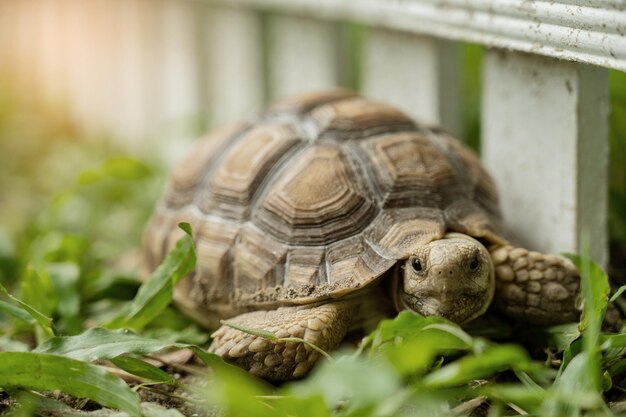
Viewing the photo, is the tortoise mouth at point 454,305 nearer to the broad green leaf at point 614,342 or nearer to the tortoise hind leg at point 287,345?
the tortoise hind leg at point 287,345

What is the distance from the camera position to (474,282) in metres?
1.92

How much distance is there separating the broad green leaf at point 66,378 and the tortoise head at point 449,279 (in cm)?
69

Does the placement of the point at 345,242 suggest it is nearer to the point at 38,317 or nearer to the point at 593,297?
the point at 593,297

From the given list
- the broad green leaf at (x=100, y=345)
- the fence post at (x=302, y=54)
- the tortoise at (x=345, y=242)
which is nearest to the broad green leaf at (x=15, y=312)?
the broad green leaf at (x=100, y=345)

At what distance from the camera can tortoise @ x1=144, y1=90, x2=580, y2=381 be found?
195 cm

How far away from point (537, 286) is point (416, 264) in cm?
33

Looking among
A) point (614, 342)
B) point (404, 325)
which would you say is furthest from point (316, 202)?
point (614, 342)

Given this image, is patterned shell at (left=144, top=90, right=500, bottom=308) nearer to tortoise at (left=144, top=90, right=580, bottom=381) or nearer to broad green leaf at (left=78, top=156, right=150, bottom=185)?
tortoise at (left=144, top=90, right=580, bottom=381)

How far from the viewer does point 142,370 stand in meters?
1.89

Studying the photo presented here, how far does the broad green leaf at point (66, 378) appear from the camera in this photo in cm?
168

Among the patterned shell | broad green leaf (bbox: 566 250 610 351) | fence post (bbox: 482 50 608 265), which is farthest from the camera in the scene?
fence post (bbox: 482 50 608 265)

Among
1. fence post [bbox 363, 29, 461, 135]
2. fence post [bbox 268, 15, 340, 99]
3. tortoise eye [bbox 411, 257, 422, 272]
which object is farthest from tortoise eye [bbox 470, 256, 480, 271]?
fence post [bbox 268, 15, 340, 99]

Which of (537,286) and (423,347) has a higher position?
(423,347)

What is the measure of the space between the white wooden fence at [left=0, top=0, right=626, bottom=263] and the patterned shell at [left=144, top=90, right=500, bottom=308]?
0.60 ft
